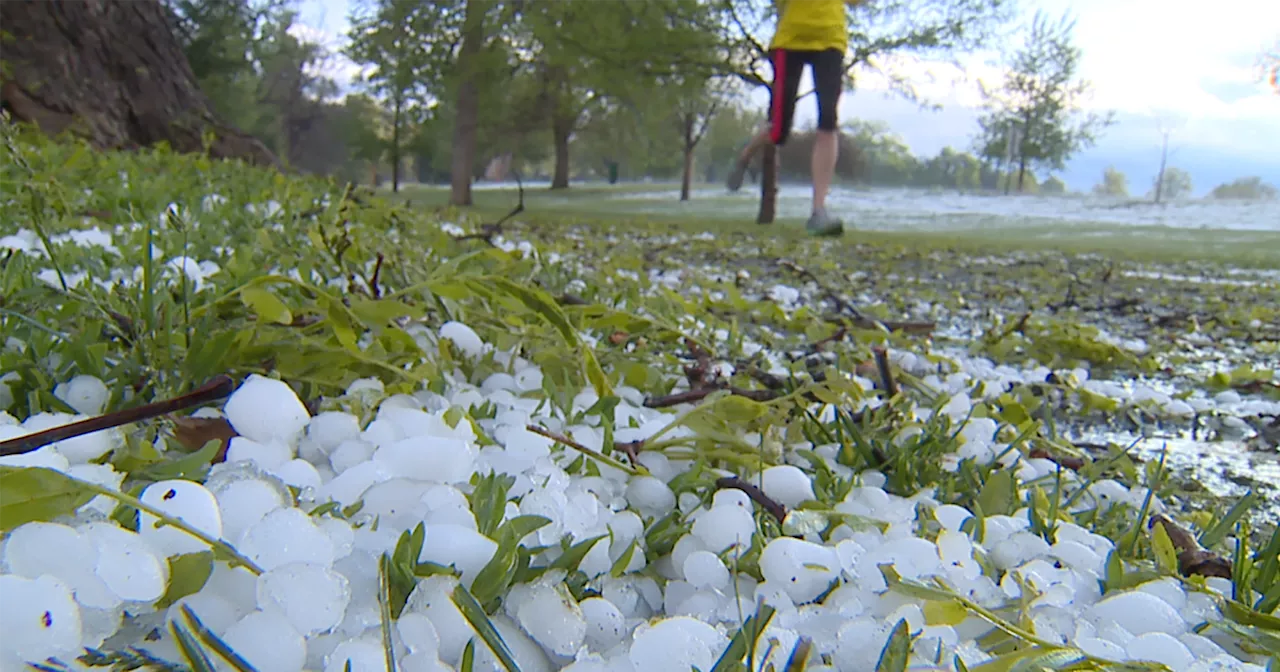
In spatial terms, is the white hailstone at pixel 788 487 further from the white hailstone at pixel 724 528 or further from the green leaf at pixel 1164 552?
the green leaf at pixel 1164 552

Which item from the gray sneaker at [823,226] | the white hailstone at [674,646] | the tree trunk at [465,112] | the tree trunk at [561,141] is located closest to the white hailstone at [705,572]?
the white hailstone at [674,646]

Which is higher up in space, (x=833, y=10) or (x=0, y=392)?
(x=833, y=10)

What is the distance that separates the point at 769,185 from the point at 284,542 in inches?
322

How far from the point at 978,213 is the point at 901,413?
31.9 ft

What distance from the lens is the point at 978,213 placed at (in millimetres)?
9617

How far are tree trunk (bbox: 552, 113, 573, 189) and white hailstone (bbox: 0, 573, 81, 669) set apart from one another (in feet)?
54.6

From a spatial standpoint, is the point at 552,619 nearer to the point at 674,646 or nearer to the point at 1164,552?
the point at 674,646

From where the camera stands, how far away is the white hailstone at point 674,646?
416 millimetres

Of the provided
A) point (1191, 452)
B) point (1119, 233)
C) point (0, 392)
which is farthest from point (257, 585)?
point (1119, 233)

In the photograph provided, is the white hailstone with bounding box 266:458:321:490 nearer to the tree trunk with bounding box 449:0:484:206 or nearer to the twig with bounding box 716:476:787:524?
the twig with bounding box 716:476:787:524

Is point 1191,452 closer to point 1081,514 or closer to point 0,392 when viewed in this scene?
point 1081,514

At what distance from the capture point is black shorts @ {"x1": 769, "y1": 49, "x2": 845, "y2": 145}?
4789 mm

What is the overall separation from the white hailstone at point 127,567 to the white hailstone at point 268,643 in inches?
1.8

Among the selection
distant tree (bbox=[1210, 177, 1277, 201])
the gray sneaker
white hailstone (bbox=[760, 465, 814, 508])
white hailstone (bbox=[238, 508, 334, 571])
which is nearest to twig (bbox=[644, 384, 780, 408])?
white hailstone (bbox=[760, 465, 814, 508])
